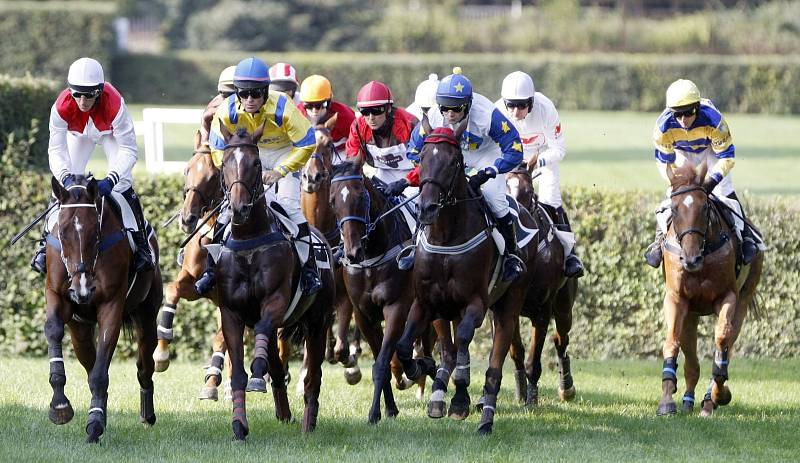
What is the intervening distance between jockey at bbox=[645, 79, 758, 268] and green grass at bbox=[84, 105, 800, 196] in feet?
31.0

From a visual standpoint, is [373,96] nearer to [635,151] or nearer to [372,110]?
[372,110]

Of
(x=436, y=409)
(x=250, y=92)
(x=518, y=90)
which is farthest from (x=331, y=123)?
(x=436, y=409)

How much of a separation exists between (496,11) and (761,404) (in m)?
46.8

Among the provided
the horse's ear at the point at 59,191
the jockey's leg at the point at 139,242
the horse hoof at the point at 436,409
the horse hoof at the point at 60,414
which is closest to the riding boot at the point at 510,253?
the horse hoof at the point at 436,409

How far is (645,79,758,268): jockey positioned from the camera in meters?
9.80

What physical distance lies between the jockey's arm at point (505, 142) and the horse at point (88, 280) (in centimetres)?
243

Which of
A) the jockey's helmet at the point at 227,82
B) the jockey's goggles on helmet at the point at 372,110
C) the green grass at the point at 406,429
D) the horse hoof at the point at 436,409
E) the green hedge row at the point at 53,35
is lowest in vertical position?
the green grass at the point at 406,429

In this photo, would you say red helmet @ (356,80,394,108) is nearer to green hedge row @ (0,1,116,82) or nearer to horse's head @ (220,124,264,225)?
horse's head @ (220,124,264,225)

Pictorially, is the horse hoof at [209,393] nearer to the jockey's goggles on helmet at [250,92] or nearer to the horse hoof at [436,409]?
the horse hoof at [436,409]

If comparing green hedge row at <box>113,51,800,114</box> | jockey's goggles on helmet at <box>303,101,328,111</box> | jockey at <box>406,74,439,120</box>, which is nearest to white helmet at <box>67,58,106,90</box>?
jockey's goggles on helmet at <box>303,101,328,111</box>

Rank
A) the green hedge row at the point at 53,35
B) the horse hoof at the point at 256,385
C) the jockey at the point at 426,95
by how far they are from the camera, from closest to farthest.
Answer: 1. the horse hoof at the point at 256,385
2. the jockey at the point at 426,95
3. the green hedge row at the point at 53,35

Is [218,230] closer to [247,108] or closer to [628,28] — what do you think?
[247,108]

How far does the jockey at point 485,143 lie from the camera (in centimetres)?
853

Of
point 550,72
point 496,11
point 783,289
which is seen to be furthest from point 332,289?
point 496,11
